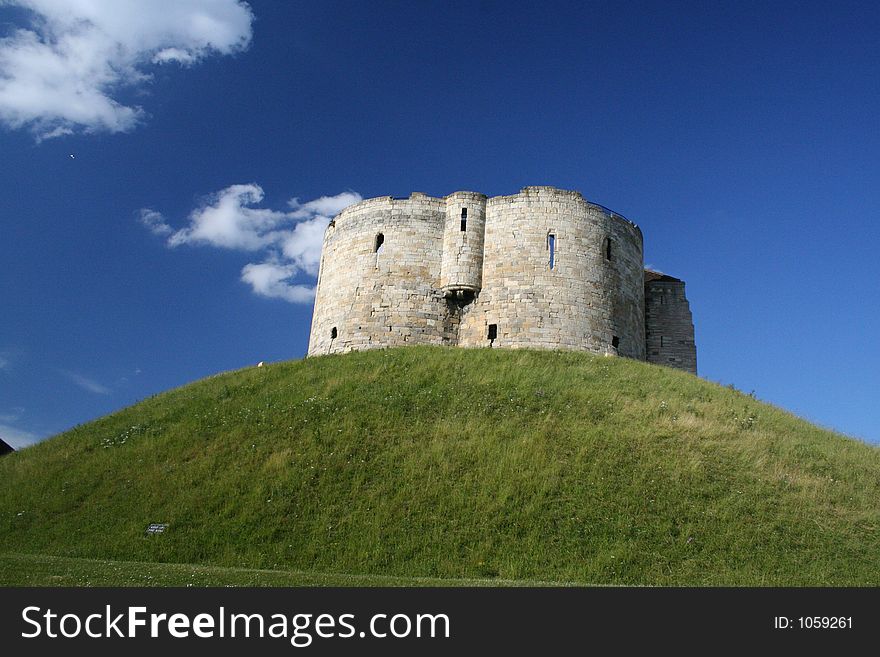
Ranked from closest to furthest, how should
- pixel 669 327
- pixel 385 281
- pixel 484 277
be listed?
pixel 484 277, pixel 385 281, pixel 669 327

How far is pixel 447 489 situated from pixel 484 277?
13152 millimetres

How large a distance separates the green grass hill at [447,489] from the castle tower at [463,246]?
5790 millimetres

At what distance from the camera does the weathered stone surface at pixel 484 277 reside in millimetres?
26578

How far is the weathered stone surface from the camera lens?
87.2 feet

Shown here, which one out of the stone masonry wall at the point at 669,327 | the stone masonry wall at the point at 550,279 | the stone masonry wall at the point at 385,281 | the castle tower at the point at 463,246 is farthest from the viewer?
the stone masonry wall at the point at 669,327

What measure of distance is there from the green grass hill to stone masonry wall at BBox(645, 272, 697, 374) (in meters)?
8.42

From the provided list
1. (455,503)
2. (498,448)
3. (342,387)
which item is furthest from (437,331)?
(455,503)

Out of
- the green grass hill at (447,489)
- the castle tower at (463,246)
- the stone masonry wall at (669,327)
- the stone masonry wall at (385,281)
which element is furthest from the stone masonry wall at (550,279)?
the green grass hill at (447,489)

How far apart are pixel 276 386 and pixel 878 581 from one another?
1603 centimetres

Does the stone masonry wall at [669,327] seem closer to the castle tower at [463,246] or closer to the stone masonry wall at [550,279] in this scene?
the stone masonry wall at [550,279]

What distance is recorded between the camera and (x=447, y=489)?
15.6 m

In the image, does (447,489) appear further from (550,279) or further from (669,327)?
(669,327)

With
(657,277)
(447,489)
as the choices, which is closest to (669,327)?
(657,277)

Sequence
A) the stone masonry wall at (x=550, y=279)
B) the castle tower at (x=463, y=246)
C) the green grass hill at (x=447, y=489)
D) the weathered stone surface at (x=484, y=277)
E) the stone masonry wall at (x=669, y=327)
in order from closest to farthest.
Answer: the green grass hill at (x=447, y=489) → the stone masonry wall at (x=550, y=279) → the weathered stone surface at (x=484, y=277) → the castle tower at (x=463, y=246) → the stone masonry wall at (x=669, y=327)
